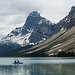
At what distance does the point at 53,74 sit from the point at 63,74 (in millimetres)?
4272

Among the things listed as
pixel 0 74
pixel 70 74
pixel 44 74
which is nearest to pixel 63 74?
pixel 70 74

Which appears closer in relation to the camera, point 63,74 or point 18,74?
point 63,74

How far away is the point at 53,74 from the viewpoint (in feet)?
280

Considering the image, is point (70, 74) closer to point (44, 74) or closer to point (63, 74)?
point (63, 74)

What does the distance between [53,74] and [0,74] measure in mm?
25085

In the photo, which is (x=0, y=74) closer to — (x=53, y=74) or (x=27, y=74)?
(x=27, y=74)

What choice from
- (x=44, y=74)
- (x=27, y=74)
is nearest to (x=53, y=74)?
(x=44, y=74)

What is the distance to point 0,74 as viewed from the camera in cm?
9319

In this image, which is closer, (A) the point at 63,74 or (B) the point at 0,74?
(A) the point at 63,74

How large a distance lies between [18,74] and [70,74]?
23.0 metres

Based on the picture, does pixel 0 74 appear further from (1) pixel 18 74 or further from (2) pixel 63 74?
(2) pixel 63 74

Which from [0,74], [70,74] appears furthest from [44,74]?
[0,74]

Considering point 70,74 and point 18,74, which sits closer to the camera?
point 70,74

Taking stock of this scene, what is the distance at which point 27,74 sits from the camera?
89062 mm
